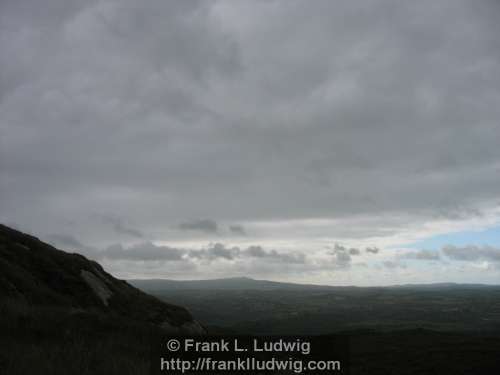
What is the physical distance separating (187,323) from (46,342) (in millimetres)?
20207

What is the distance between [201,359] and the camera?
1297 centimetres

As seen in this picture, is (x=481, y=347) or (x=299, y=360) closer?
(x=299, y=360)

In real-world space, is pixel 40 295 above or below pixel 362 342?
above

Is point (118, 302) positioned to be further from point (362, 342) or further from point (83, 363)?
point (362, 342)

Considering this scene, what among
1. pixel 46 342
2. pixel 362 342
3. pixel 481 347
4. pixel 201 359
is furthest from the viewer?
pixel 362 342

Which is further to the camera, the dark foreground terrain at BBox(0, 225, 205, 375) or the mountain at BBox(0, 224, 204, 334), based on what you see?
the mountain at BBox(0, 224, 204, 334)

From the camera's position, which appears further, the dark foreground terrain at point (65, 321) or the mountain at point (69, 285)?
the mountain at point (69, 285)

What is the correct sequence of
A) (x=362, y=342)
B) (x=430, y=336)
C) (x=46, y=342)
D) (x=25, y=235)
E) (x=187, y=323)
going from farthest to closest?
(x=430, y=336) < (x=362, y=342) < (x=25, y=235) < (x=187, y=323) < (x=46, y=342)

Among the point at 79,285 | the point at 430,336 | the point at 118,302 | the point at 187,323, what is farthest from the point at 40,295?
the point at 430,336

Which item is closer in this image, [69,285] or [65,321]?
[65,321]

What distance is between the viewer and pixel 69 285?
27188mm

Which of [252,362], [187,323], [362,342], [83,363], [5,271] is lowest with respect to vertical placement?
[362,342]

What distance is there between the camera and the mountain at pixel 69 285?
2276cm

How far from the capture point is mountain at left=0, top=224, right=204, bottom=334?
22758 mm
